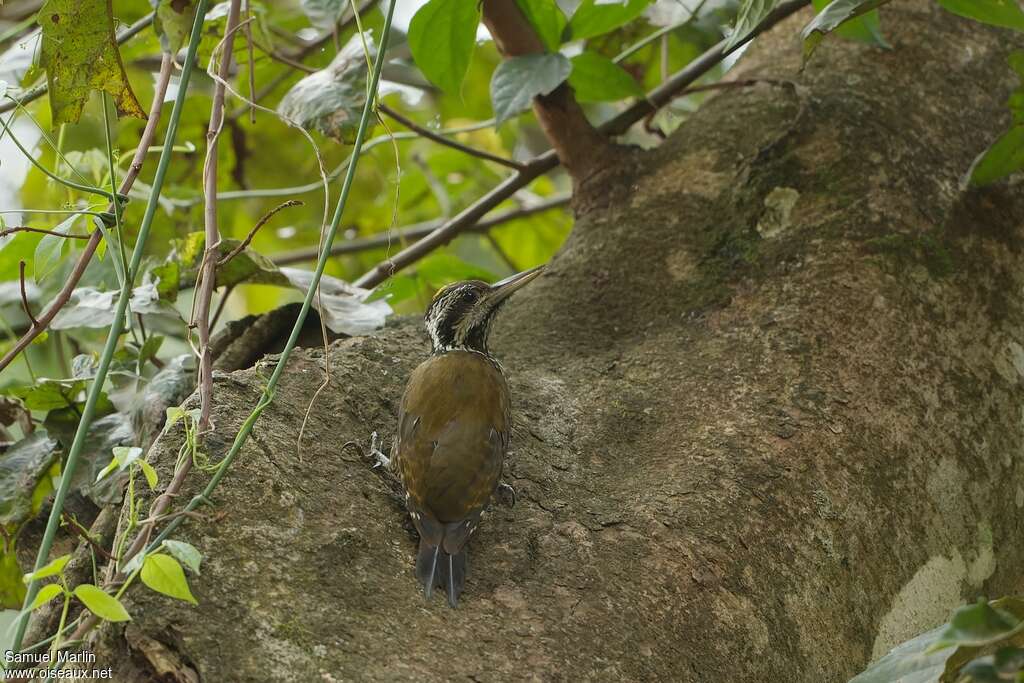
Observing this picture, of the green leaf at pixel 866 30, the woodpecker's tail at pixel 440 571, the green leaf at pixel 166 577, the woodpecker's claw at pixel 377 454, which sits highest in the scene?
the green leaf at pixel 166 577

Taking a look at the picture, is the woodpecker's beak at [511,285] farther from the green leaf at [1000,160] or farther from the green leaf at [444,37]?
the green leaf at [1000,160]

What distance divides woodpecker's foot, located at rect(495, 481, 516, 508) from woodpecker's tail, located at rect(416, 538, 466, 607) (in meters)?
0.32

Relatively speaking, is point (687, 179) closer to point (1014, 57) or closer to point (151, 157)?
point (1014, 57)

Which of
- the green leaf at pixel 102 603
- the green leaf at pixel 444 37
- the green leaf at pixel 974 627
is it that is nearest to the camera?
the green leaf at pixel 974 627

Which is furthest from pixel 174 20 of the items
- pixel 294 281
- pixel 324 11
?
pixel 294 281

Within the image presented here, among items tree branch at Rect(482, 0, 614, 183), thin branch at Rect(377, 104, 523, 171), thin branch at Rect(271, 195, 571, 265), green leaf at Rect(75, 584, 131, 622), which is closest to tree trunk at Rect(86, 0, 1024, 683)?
tree branch at Rect(482, 0, 614, 183)

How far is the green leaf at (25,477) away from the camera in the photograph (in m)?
2.49

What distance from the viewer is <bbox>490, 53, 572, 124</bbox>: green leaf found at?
2875mm

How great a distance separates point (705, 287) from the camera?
267 centimetres

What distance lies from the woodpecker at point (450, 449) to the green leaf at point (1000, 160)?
129 cm

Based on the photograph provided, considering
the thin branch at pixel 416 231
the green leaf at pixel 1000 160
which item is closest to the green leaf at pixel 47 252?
the green leaf at pixel 1000 160

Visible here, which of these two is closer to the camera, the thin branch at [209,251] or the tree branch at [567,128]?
the thin branch at [209,251]

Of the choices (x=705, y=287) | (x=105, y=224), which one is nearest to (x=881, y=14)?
(x=705, y=287)

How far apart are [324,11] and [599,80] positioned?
2.71 ft
